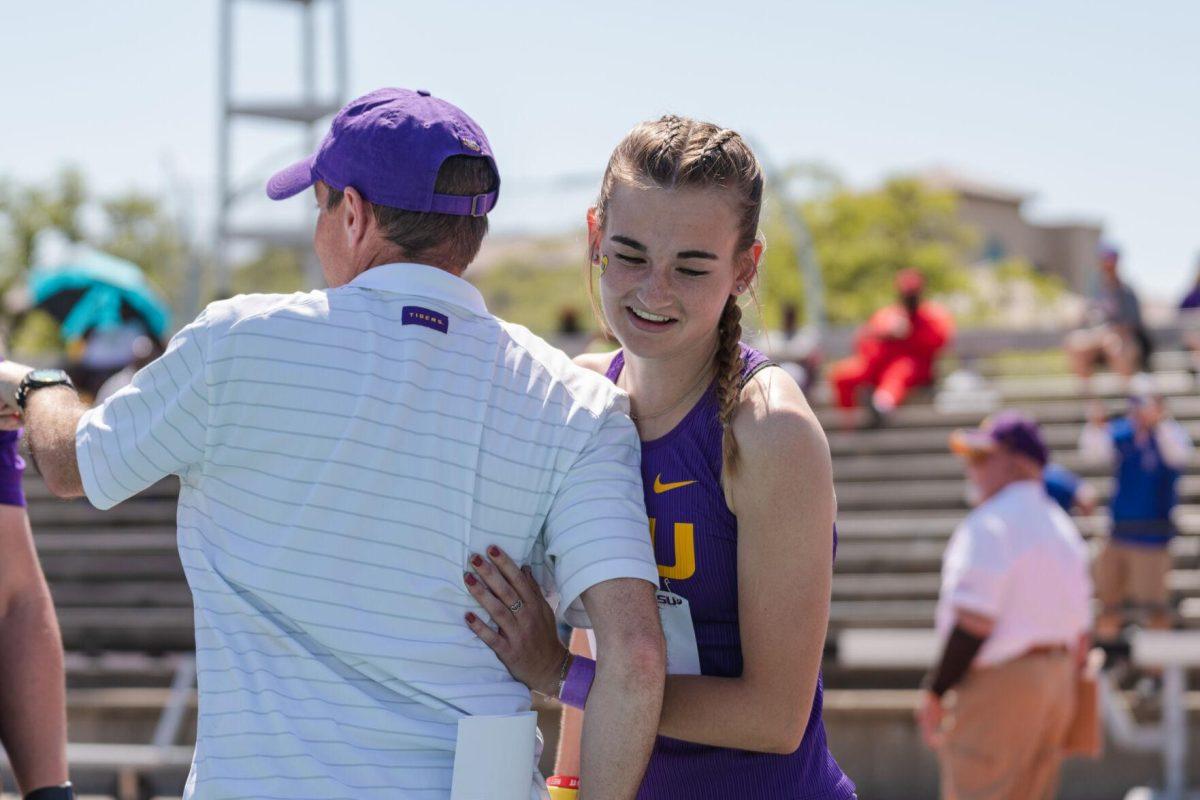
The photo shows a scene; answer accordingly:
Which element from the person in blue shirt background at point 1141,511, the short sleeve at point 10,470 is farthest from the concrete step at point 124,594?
the short sleeve at point 10,470

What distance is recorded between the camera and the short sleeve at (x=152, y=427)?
6.39 feet

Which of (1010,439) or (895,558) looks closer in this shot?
(1010,439)

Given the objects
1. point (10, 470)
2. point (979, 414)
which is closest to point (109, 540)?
point (979, 414)

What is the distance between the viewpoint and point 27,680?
113 inches

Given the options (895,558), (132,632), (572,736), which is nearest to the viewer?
(572,736)

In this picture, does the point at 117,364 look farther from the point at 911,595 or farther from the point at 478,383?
the point at 478,383

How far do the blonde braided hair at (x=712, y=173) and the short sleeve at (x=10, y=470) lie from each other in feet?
4.25

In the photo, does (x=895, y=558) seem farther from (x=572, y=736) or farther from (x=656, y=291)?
(x=656, y=291)

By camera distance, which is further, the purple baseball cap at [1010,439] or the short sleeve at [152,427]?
the purple baseball cap at [1010,439]

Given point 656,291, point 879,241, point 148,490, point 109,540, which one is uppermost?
point 656,291

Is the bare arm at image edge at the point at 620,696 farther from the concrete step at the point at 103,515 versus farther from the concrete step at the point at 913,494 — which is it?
the concrete step at the point at 103,515

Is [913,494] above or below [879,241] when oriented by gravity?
below

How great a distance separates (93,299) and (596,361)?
11.1 meters

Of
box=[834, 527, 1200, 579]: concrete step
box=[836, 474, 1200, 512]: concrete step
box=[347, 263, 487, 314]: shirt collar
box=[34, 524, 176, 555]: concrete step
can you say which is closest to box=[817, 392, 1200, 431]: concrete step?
box=[836, 474, 1200, 512]: concrete step
